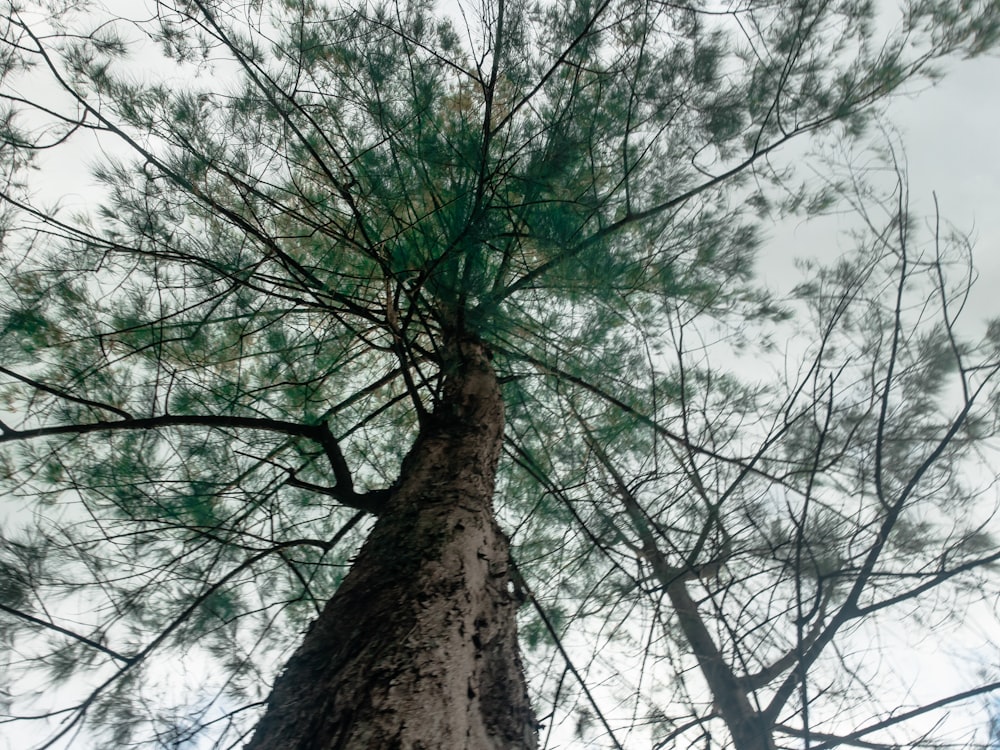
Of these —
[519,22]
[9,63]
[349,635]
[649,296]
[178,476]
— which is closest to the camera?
[349,635]

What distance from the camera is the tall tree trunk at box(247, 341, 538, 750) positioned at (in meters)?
0.75

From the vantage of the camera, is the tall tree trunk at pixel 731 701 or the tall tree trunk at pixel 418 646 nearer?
the tall tree trunk at pixel 418 646

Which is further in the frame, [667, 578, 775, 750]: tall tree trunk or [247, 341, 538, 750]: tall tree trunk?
[667, 578, 775, 750]: tall tree trunk

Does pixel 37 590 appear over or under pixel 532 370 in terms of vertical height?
under

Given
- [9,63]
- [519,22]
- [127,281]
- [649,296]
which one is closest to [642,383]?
[649,296]

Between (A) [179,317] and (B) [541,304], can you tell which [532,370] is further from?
(A) [179,317]

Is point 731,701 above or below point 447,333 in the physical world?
below

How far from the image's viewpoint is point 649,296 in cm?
230

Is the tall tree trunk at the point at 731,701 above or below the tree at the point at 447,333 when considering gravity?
below

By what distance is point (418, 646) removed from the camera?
869 millimetres

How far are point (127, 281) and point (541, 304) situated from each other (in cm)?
131

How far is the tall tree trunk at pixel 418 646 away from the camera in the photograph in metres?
0.75

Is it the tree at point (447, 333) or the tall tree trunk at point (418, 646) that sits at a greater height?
the tree at point (447, 333)

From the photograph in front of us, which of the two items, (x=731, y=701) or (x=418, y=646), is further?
(x=731, y=701)
